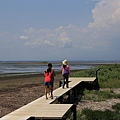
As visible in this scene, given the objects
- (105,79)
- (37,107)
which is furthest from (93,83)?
(37,107)

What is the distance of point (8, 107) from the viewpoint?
50.1 feet

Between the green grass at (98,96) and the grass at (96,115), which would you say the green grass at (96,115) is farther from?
the green grass at (98,96)

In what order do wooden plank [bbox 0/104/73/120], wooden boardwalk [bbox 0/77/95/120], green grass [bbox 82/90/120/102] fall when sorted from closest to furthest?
wooden boardwalk [bbox 0/77/95/120] → wooden plank [bbox 0/104/73/120] → green grass [bbox 82/90/120/102]

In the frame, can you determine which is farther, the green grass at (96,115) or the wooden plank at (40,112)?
the green grass at (96,115)

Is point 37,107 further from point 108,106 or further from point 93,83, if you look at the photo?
point 93,83

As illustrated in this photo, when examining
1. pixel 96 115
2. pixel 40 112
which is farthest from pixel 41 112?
pixel 96 115

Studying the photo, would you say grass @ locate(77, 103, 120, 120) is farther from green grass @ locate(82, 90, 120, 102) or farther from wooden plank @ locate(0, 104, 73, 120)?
green grass @ locate(82, 90, 120, 102)

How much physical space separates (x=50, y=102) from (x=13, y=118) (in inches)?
108

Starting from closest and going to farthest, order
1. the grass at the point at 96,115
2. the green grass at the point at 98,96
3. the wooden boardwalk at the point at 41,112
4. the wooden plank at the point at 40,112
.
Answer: the wooden boardwalk at the point at 41,112
the wooden plank at the point at 40,112
the grass at the point at 96,115
the green grass at the point at 98,96

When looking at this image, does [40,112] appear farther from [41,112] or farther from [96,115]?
[96,115]

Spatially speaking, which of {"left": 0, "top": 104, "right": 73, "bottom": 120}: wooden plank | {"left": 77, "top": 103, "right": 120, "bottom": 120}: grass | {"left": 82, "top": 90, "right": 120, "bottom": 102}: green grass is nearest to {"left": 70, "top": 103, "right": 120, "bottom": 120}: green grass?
{"left": 77, "top": 103, "right": 120, "bottom": 120}: grass

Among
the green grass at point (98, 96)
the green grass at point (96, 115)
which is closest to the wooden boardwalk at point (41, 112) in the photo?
the green grass at point (96, 115)

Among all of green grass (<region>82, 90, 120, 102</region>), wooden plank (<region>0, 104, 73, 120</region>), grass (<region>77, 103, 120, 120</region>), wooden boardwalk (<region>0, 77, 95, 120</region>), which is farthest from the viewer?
green grass (<region>82, 90, 120, 102</region>)

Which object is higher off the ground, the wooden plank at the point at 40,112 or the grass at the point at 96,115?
the wooden plank at the point at 40,112
